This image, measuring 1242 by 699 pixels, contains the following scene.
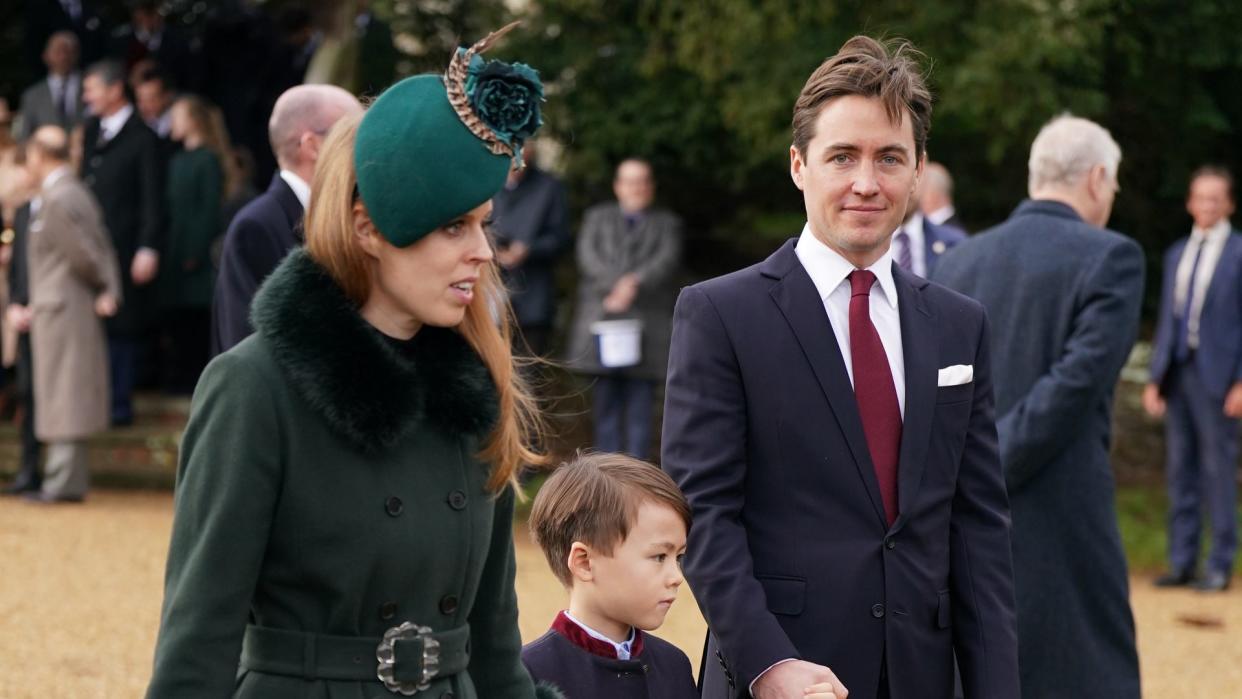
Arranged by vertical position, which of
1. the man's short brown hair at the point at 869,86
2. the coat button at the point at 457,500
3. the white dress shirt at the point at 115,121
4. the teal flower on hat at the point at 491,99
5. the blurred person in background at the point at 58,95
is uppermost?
the blurred person in background at the point at 58,95

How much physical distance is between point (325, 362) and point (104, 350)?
10.2 metres

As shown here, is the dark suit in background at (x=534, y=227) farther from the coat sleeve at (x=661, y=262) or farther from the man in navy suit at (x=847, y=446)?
the man in navy suit at (x=847, y=446)

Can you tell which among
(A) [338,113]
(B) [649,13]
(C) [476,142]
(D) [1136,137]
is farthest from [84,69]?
(C) [476,142]

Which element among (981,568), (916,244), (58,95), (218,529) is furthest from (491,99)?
(58,95)

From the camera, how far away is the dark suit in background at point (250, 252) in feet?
17.3

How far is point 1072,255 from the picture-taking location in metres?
5.56

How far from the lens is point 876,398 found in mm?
3801

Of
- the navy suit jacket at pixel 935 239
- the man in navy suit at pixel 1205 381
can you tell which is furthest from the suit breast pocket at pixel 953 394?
the man in navy suit at pixel 1205 381

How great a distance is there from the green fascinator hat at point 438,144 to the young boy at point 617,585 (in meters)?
1.23

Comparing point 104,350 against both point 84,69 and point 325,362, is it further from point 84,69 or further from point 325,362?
point 325,362

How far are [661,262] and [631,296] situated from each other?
0.30 metres

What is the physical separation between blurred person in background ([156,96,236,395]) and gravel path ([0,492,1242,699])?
219 centimetres

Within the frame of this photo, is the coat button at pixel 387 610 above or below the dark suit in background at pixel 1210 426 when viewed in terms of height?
above

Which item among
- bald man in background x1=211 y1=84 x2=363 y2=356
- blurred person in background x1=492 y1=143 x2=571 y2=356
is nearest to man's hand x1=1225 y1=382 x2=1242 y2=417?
blurred person in background x1=492 y1=143 x2=571 y2=356
